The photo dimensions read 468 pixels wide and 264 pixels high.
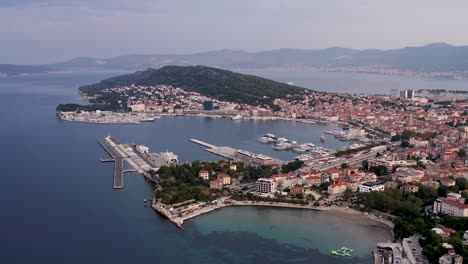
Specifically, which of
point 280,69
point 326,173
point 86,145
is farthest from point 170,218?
point 280,69

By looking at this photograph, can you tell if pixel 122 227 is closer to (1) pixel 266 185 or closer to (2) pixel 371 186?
(1) pixel 266 185

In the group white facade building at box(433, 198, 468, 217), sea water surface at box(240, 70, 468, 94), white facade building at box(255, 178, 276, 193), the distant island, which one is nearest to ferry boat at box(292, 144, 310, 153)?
white facade building at box(255, 178, 276, 193)

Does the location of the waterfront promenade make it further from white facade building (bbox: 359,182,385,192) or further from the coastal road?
the coastal road

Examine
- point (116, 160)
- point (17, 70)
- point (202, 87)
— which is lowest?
point (116, 160)

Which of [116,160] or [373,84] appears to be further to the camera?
[373,84]

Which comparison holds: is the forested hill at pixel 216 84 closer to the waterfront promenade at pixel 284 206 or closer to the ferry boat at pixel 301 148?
the ferry boat at pixel 301 148

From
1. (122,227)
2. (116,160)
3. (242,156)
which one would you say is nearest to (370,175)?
(242,156)

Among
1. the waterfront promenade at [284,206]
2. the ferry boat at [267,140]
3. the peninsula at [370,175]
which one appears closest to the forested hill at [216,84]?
the peninsula at [370,175]
